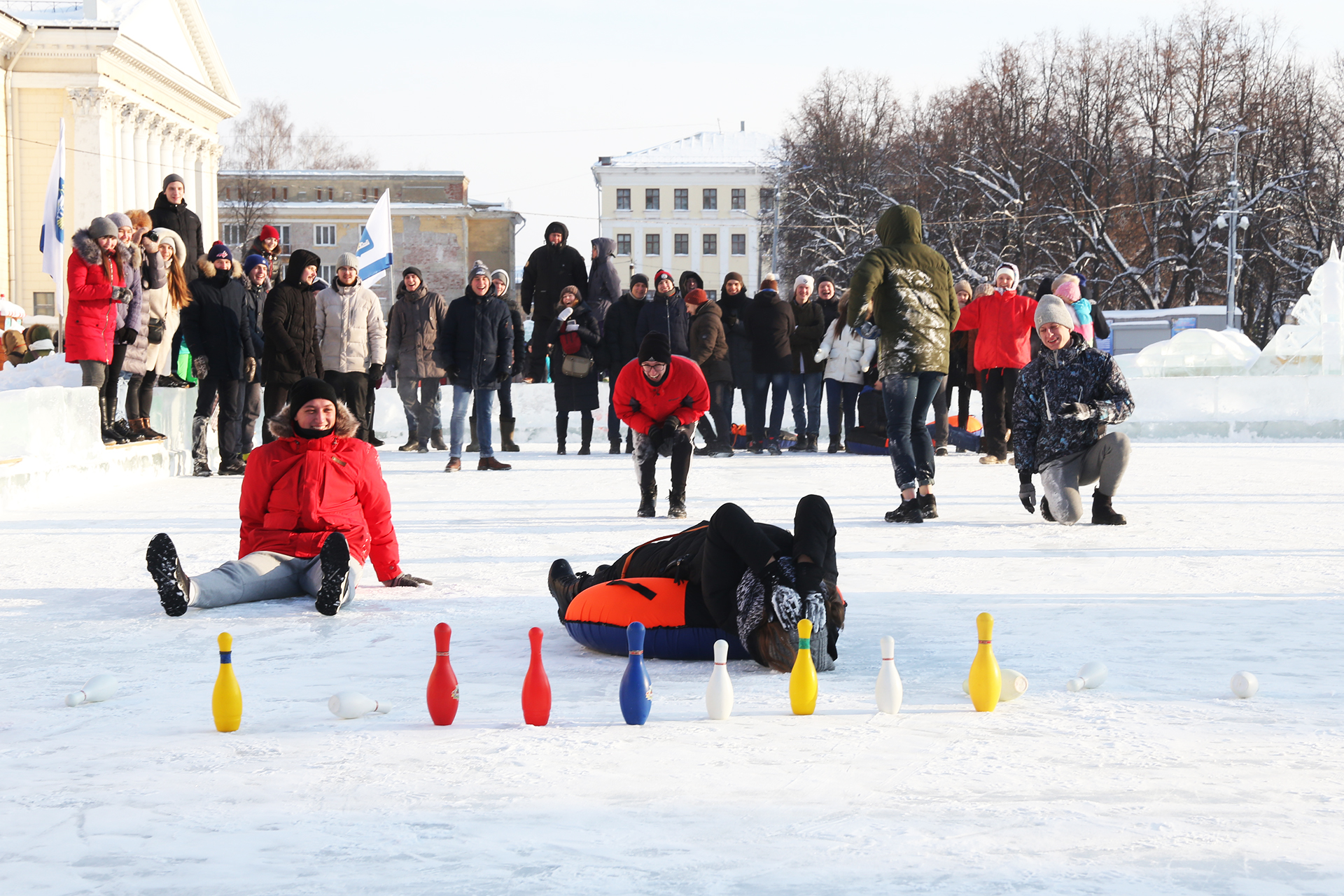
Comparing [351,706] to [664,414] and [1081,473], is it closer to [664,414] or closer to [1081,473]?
[664,414]

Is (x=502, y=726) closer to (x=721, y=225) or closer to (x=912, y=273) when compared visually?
(x=912, y=273)

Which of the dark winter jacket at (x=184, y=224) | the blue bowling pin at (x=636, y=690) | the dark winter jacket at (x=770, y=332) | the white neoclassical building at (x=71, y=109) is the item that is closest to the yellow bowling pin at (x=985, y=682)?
the blue bowling pin at (x=636, y=690)

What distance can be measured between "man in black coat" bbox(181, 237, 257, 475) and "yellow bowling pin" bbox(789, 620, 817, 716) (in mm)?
9886

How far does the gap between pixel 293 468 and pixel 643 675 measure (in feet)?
9.55

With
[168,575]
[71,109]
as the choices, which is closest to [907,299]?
[168,575]

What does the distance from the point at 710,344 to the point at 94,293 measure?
6310mm

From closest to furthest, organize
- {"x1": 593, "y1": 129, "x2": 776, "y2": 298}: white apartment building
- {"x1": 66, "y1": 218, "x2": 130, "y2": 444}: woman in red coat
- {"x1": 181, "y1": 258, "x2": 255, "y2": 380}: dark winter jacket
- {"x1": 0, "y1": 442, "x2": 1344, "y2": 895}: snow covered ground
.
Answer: {"x1": 0, "y1": 442, "x2": 1344, "y2": 895}: snow covered ground → {"x1": 66, "y1": 218, "x2": 130, "y2": 444}: woman in red coat → {"x1": 181, "y1": 258, "x2": 255, "y2": 380}: dark winter jacket → {"x1": 593, "y1": 129, "x2": 776, "y2": 298}: white apartment building

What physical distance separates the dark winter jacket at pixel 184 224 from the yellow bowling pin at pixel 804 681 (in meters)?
10.6

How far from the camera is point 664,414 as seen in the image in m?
9.73

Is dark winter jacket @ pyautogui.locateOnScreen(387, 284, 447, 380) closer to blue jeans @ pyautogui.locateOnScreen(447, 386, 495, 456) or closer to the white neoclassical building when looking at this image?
blue jeans @ pyautogui.locateOnScreen(447, 386, 495, 456)

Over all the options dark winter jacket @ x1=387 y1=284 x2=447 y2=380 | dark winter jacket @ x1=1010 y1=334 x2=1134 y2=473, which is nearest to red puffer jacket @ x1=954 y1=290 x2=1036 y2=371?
dark winter jacket @ x1=1010 y1=334 x2=1134 y2=473

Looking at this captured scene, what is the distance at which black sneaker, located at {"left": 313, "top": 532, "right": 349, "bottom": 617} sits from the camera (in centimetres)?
591

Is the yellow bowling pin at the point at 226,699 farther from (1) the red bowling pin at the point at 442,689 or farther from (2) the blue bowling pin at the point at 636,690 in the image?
(2) the blue bowling pin at the point at 636,690

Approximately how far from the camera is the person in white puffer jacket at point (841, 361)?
50.6 feet
